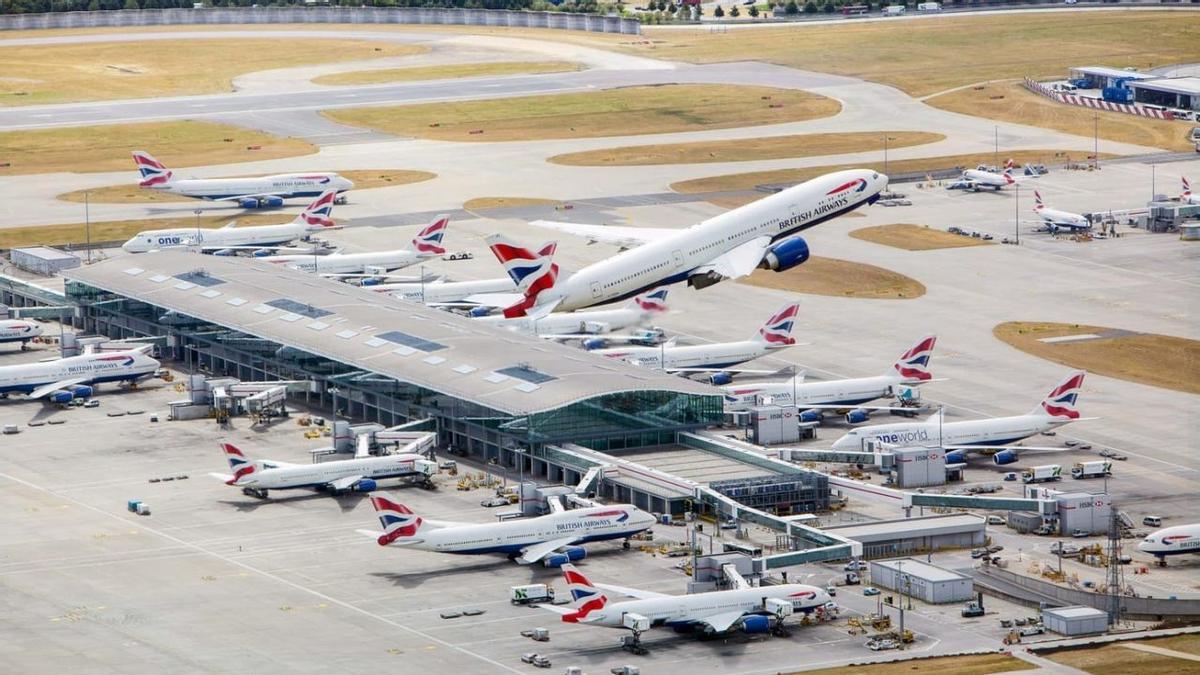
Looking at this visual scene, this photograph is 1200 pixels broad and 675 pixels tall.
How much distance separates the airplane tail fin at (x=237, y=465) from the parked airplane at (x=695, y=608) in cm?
3498

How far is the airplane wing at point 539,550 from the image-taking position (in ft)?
459

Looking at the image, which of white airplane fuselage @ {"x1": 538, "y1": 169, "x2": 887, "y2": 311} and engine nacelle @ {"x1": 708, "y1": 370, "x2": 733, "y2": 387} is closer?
white airplane fuselage @ {"x1": 538, "y1": 169, "x2": 887, "y2": 311}

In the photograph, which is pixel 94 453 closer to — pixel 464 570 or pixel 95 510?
pixel 95 510

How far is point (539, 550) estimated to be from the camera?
140625mm

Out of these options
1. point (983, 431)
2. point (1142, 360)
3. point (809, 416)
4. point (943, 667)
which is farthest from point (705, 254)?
point (943, 667)

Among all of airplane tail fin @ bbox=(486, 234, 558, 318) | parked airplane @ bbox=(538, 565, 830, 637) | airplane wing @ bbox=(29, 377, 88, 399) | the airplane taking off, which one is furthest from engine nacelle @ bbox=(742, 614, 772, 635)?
airplane wing @ bbox=(29, 377, 88, 399)

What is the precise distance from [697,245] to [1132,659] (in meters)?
71.4

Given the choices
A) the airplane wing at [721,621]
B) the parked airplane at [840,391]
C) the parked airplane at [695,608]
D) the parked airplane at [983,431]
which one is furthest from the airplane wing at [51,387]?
the airplane wing at [721,621]

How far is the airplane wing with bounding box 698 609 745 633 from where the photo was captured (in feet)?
413

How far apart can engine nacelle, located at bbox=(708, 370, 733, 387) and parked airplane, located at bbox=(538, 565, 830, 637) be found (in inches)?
2319

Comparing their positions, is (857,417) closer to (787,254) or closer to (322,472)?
(787,254)

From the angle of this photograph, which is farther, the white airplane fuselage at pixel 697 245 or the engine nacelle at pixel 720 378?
the engine nacelle at pixel 720 378

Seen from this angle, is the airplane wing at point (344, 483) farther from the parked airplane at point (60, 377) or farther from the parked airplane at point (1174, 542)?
the parked airplane at point (1174, 542)

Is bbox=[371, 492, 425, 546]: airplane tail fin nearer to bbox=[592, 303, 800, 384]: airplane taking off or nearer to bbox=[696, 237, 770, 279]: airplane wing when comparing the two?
bbox=[592, 303, 800, 384]: airplane taking off
